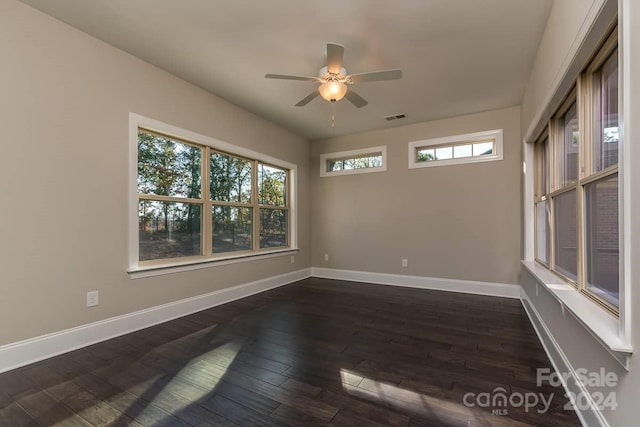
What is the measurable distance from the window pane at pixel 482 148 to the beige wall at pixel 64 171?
441cm

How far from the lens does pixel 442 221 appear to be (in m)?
4.72

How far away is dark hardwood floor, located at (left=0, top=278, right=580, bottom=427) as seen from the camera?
167cm

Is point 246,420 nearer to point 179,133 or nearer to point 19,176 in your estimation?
point 19,176

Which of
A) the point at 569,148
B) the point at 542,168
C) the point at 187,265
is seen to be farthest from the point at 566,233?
the point at 187,265

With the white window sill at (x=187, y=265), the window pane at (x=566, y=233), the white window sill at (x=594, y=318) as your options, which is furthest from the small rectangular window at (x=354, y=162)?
the white window sill at (x=594, y=318)

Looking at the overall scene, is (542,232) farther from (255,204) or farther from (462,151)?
(255,204)

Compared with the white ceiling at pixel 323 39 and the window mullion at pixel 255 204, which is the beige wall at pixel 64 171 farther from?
the window mullion at pixel 255 204

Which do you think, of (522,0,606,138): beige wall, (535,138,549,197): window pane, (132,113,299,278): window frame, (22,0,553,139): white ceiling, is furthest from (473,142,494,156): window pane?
(132,113,299,278): window frame

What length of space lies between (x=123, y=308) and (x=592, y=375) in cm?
370

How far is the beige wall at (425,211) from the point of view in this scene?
14.1 feet

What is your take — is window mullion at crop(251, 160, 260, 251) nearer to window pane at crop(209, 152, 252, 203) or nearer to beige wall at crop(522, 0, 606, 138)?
window pane at crop(209, 152, 252, 203)

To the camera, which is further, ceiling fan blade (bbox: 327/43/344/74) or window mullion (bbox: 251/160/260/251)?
window mullion (bbox: 251/160/260/251)

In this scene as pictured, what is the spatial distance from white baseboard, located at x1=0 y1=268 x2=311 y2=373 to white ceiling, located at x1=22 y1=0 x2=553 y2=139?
106 inches

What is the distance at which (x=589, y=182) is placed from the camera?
181 centimetres
